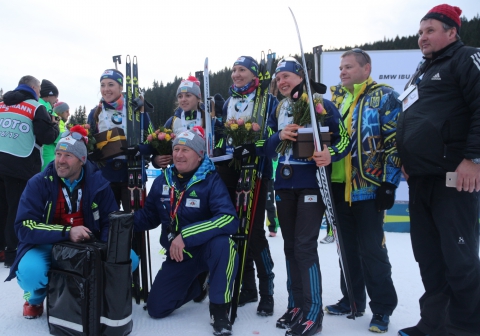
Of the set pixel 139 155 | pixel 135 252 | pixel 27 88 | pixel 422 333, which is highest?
pixel 27 88

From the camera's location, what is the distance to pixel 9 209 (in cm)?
434

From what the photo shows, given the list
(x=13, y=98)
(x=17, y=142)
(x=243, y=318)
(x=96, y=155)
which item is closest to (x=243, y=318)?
(x=243, y=318)

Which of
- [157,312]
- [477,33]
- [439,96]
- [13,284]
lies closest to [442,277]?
[439,96]

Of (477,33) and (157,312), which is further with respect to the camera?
(477,33)

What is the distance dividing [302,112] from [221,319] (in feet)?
5.25

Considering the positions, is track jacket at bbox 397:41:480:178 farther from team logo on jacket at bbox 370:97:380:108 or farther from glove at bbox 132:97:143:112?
glove at bbox 132:97:143:112

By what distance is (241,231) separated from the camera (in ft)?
10.3

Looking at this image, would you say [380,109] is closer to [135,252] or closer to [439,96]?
[439,96]

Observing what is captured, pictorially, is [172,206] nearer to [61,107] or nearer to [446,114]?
[446,114]

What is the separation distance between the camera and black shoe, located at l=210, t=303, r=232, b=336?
2.75m

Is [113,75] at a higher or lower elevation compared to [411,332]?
higher

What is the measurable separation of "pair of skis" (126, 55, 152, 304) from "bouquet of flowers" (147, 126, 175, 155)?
19cm

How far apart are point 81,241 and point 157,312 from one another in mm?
805

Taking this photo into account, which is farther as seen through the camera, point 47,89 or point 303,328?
point 47,89
